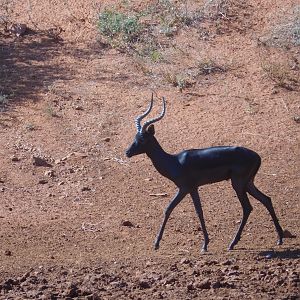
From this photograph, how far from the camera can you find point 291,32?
20.3 meters

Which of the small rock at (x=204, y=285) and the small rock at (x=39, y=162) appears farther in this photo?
the small rock at (x=39, y=162)

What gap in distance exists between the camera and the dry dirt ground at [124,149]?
12.4m

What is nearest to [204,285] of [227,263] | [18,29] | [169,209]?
[227,263]

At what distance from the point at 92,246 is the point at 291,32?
8.15 meters

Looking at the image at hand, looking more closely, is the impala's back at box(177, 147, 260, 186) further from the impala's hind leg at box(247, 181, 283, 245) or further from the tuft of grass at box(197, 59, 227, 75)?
the tuft of grass at box(197, 59, 227, 75)

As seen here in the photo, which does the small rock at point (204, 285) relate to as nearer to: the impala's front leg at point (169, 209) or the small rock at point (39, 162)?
the impala's front leg at point (169, 209)

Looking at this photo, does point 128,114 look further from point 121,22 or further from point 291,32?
point 291,32

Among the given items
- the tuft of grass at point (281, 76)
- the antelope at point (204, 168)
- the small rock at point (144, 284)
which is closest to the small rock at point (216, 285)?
the small rock at point (144, 284)

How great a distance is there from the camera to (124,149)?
17266 millimetres

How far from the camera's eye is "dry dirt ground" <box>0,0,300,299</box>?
1235 cm

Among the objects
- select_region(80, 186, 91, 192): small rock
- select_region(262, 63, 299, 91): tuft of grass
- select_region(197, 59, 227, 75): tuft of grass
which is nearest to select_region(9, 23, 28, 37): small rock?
select_region(197, 59, 227, 75): tuft of grass

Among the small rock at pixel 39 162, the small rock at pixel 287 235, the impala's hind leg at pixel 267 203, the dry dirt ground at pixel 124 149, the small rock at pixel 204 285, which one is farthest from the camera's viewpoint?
the small rock at pixel 39 162

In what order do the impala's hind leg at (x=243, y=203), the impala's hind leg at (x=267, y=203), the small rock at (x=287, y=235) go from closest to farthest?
the impala's hind leg at (x=243, y=203) → the impala's hind leg at (x=267, y=203) → the small rock at (x=287, y=235)

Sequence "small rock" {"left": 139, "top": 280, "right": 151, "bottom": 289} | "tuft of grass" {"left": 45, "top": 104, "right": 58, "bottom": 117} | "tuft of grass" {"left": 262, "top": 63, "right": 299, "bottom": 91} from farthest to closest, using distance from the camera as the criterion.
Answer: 1. "tuft of grass" {"left": 262, "top": 63, "right": 299, "bottom": 91}
2. "tuft of grass" {"left": 45, "top": 104, "right": 58, "bottom": 117}
3. "small rock" {"left": 139, "top": 280, "right": 151, "bottom": 289}
